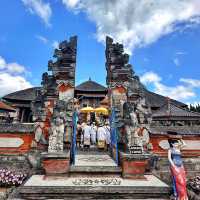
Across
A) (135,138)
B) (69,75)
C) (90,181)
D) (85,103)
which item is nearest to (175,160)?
(135,138)

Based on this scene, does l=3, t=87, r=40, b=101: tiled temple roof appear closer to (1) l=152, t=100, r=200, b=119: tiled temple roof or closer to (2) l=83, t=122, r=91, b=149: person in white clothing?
(1) l=152, t=100, r=200, b=119: tiled temple roof

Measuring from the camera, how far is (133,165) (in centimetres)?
636

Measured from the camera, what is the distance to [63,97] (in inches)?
312

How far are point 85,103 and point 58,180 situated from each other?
24350mm

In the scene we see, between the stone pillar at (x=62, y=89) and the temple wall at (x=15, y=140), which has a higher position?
the stone pillar at (x=62, y=89)

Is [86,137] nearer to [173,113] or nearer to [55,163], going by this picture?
[55,163]

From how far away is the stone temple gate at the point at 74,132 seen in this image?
213 inches

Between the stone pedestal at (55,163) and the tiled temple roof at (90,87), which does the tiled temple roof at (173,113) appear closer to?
the stone pedestal at (55,163)

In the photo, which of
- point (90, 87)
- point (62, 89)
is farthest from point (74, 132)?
point (90, 87)

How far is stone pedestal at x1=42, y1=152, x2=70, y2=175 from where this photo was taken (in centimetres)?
620

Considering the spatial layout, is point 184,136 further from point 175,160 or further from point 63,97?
point 63,97

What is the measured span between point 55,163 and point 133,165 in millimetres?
2221

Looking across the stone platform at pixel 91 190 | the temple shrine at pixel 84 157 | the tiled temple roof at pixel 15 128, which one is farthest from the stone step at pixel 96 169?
the tiled temple roof at pixel 15 128

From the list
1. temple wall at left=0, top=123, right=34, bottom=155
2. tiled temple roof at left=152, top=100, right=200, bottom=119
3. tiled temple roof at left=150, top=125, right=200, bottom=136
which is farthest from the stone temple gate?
tiled temple roof at left=152, top=100, right=200, bottom=119
